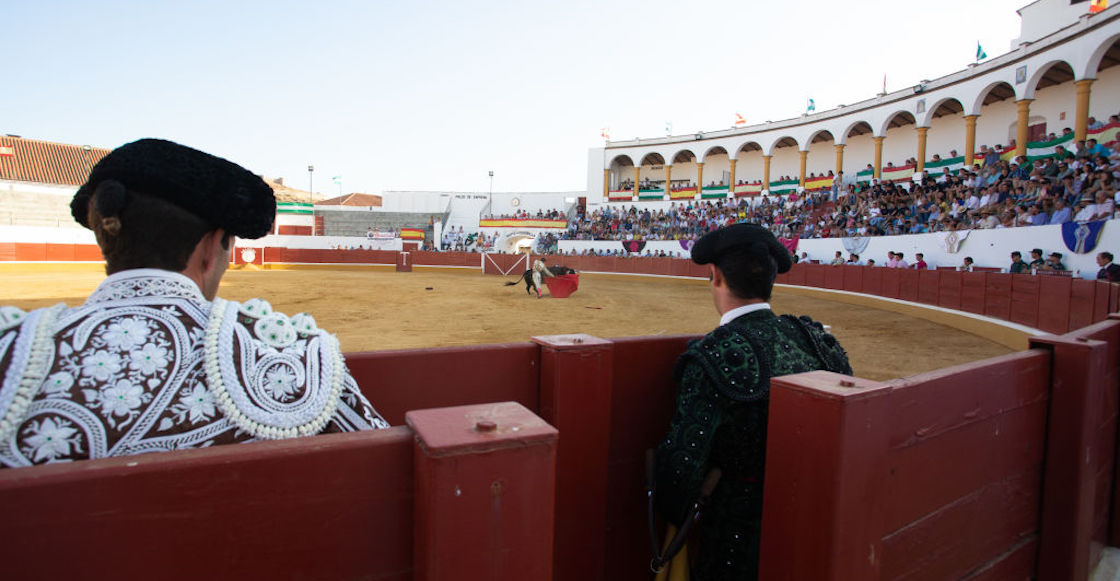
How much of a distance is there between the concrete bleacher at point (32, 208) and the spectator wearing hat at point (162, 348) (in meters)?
31.2

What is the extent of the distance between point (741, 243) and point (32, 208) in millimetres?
35043

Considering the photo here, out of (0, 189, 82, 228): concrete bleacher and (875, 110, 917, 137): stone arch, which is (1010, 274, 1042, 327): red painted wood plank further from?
(0, 189, 82, 228): concrete bleacher

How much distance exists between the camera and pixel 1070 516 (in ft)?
6.52

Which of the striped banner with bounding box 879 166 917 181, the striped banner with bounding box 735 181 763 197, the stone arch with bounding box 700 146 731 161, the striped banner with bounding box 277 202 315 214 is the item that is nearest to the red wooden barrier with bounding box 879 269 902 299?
the striped banner with bounding box 879 166 917 181

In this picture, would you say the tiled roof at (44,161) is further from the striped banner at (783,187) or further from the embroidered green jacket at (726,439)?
the embroidered green jacket at (726,439)

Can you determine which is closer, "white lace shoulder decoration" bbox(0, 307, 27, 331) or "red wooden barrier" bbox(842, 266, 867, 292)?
"white lace shoulder decoration" bbox(0, 307, 27, 331)

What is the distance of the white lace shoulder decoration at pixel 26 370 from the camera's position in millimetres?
828

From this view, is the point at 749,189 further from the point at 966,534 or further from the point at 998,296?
the point at 966,534

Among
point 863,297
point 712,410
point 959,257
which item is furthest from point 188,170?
point 863,297

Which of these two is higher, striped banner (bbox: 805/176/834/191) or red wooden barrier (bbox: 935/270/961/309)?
striped banner (bbox: 805/176/834/191)

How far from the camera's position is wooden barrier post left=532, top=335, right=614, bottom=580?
1739 mm

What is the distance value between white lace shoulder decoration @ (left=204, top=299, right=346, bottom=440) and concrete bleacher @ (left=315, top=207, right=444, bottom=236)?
127 ft

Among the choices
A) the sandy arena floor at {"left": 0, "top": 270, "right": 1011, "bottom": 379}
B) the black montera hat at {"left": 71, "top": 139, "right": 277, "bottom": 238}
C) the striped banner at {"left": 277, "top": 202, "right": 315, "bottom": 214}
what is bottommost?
the sandy arena floor at {"left": 0, "top": 270, "right": 1011, "bottom": 379}

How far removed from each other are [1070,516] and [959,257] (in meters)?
11.2
